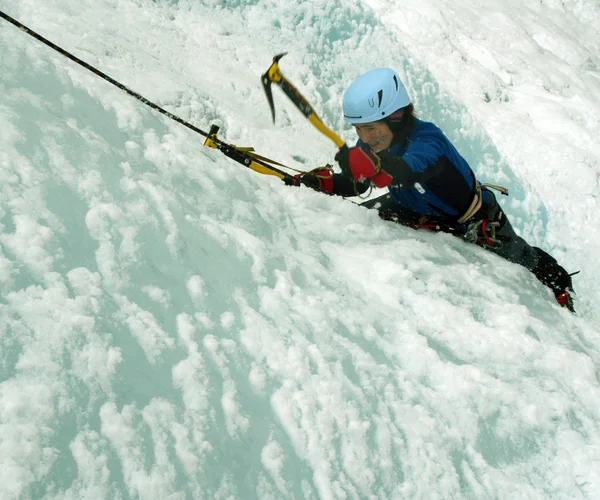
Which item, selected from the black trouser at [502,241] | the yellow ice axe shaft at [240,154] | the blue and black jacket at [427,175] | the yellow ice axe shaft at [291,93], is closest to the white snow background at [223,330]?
the yellow ice axe shaft at [240,154]

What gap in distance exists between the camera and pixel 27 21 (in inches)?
120

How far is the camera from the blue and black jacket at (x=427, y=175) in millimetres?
2784

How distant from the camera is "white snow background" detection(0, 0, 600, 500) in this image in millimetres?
1285

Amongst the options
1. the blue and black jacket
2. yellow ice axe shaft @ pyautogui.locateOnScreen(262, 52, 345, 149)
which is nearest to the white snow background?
the blue and black jacket

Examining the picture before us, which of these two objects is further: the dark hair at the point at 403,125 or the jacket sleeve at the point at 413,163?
the dark hair at the point at 403,125

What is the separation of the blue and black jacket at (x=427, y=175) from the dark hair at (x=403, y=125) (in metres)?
0.02

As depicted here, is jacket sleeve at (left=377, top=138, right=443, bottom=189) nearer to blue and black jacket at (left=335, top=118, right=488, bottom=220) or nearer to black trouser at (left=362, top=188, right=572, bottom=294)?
blue and black jacket at (left=335, top=118, right=488, bottom=220)

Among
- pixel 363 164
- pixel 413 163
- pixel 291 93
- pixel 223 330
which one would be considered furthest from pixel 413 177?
pixel 223 330

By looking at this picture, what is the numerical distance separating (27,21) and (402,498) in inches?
131

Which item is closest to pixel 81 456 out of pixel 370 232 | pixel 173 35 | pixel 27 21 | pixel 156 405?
pixel 156 405

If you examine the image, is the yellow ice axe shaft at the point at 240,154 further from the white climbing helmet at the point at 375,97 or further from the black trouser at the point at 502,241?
the black trouser at the point at 502,241

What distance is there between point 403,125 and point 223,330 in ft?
6.00

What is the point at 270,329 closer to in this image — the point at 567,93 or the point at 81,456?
the point at 81,456

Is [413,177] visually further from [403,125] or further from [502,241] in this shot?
[502,241]
